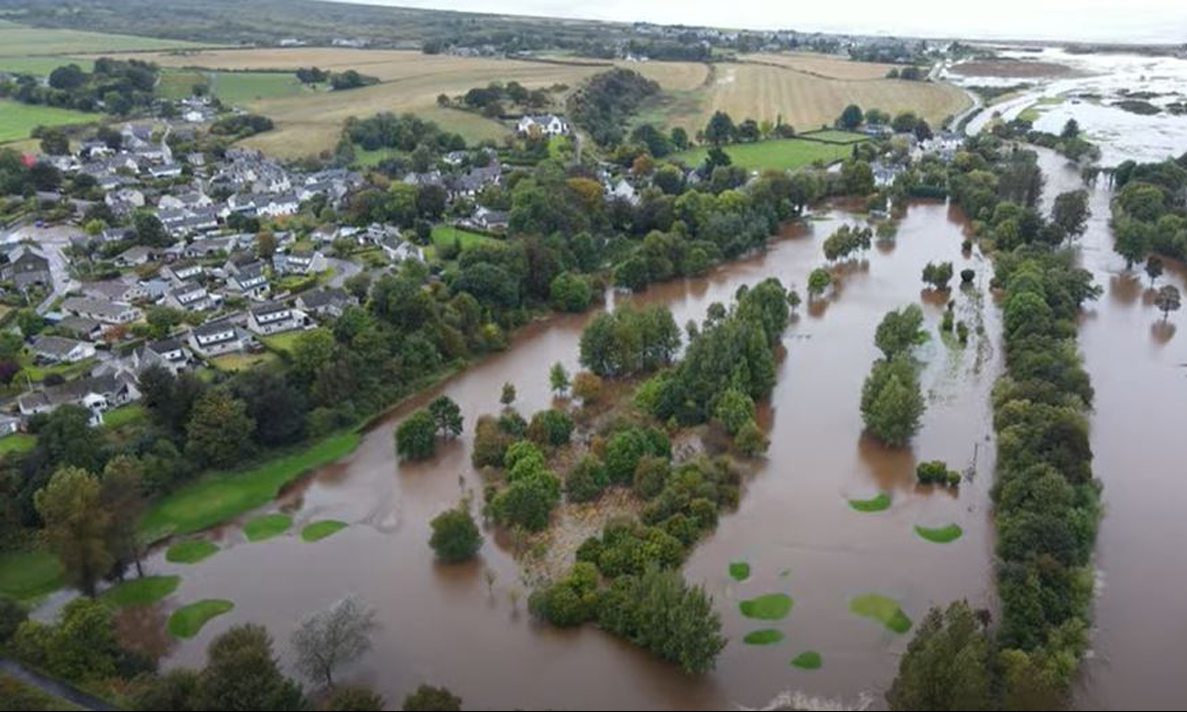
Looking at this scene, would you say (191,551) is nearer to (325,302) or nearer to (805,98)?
(325,302)

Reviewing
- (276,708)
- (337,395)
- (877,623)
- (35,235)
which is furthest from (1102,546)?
(35,235)

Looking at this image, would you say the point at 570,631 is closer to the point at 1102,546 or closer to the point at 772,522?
the point at 772,522

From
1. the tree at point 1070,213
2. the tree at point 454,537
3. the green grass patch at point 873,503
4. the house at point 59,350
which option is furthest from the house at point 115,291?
the tree at point 1070,213

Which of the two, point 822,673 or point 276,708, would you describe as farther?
point 822,673

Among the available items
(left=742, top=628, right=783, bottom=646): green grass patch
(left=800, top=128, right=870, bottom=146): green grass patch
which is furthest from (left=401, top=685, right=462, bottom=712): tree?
(left=800, top=128, right=870, bottom=146): green grass patch

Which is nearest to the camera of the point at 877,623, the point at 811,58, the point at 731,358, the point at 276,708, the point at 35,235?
the point at 276,708

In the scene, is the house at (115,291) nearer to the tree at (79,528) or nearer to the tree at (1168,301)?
the tree at (79,528)
